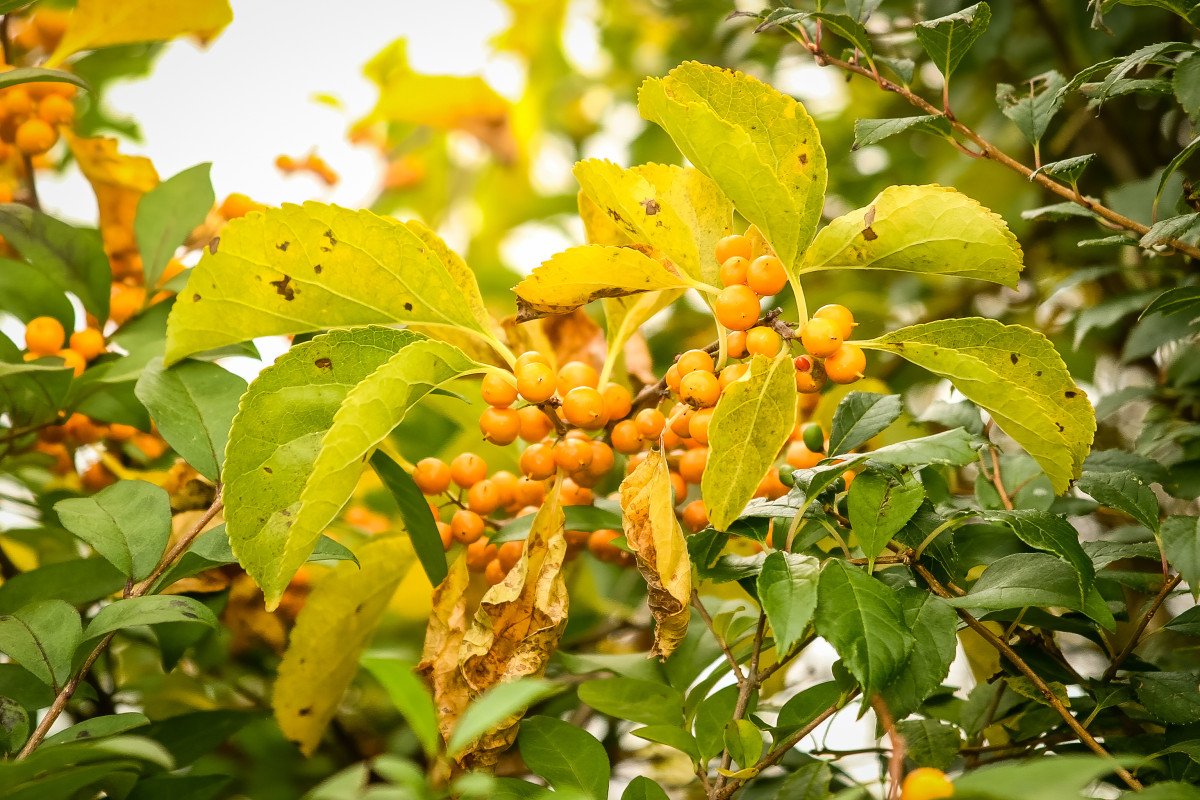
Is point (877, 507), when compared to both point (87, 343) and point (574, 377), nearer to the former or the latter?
point (574, 377)

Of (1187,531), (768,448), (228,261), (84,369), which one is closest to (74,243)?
(84,369)

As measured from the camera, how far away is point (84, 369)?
2.95ft

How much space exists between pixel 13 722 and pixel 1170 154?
1632 millimetres

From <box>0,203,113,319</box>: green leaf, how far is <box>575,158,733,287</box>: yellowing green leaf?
55 cm

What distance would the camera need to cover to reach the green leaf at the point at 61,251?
0.89 meters

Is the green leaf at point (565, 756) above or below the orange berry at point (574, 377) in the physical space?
below

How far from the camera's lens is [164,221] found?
927mm

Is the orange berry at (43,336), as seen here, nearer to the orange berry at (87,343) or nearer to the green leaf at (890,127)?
the orange berry at (87,343)

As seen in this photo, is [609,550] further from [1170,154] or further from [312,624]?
[1170,154]

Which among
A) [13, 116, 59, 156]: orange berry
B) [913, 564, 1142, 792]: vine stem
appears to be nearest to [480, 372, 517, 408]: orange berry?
[913, 564, 1142, 792]: vine stem

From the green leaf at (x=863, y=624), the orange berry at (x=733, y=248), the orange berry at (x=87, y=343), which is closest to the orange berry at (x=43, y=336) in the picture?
the orange berry at (x=87, y=343)

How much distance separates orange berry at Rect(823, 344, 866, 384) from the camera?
2.09ft

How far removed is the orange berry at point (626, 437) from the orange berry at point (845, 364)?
0.17m

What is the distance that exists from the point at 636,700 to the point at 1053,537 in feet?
1.08
